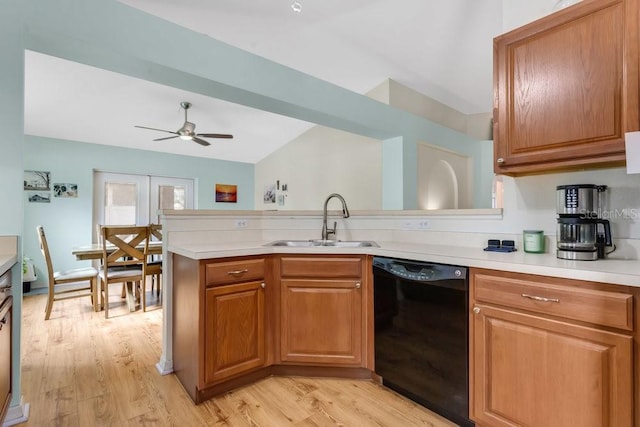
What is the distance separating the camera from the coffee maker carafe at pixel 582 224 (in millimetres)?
1390

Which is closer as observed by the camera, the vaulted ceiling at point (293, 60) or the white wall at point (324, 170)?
the vaulted ceiling at point (293, 60)

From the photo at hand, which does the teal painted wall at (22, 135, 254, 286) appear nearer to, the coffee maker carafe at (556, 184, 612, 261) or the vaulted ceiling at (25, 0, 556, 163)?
the vaulted ceiling at (25, 0, 556, 163)

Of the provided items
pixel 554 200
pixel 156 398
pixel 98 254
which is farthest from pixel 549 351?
pixel 98 254

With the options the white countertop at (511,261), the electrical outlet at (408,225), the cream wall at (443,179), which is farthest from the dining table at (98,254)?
the cream wall at (443,179)

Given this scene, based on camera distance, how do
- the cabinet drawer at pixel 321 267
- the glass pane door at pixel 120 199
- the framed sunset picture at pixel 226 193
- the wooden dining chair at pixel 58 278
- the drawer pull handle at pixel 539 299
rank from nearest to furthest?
the drawer pull handle at pixel 539 299 → the cabinet drawer at pixel 321 267 → the wooden dining chair at pixel 58 278 → the glass pane door at pixel 120 199 → the framed sunset picture at pixel 226 193

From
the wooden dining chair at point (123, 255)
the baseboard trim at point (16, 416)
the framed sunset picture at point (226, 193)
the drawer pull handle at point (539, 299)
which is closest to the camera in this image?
the drawer pull handle at point (539, 299)

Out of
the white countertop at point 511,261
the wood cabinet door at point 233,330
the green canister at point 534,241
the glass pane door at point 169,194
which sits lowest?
the wood cabinet door at point 233,330

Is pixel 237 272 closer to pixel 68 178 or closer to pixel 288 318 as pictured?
pixel 288 318

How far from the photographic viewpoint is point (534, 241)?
1649mm

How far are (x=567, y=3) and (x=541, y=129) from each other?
646 mm

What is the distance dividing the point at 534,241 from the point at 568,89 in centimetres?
76

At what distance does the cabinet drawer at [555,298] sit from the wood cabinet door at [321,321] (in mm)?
767

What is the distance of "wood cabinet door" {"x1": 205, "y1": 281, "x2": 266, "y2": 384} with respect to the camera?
1716 mm

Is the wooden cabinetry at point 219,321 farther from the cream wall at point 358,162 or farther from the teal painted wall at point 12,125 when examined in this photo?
the cream wall at point 358,162
